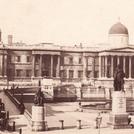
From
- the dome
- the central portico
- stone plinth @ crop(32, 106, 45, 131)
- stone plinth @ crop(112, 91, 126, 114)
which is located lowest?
stone plinth @ crop(32, 106, 45, 131)

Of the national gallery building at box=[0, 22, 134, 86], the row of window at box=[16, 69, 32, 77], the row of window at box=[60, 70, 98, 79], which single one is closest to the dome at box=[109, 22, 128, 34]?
the national gallery building at box=[0, 22, 134, 86]

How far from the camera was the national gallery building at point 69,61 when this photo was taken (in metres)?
91.7

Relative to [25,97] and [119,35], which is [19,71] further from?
[25,97]

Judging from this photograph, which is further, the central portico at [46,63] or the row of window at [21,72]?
the row of window at [21,72]

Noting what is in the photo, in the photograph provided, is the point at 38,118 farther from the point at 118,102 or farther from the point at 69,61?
the point at 69,61

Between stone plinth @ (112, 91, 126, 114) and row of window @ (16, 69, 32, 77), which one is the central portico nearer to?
row of window @ (16, 69, 32, 77)

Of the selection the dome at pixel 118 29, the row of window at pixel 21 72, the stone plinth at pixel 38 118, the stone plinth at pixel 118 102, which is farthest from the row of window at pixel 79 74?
the stone plinth at pixel 38 118

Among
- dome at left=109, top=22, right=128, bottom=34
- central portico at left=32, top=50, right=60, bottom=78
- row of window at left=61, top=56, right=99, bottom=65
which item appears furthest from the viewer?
row of window at left=61, top=56, right=99, bottom=65

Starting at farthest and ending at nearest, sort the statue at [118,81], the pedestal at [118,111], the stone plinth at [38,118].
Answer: the statue at [118,81]
the pedestal at [118,111]
the stone plinth at [38,118]

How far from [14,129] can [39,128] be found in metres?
1.75

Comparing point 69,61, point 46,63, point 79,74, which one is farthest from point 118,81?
point 79,74

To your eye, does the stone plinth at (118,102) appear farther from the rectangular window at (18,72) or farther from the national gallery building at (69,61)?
the rectangular window at (18,72)

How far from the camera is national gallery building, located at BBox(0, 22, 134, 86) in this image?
301ft

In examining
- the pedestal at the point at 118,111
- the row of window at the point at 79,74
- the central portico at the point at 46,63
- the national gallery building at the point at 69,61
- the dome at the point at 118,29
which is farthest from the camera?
the row of window at the point at 79,74
